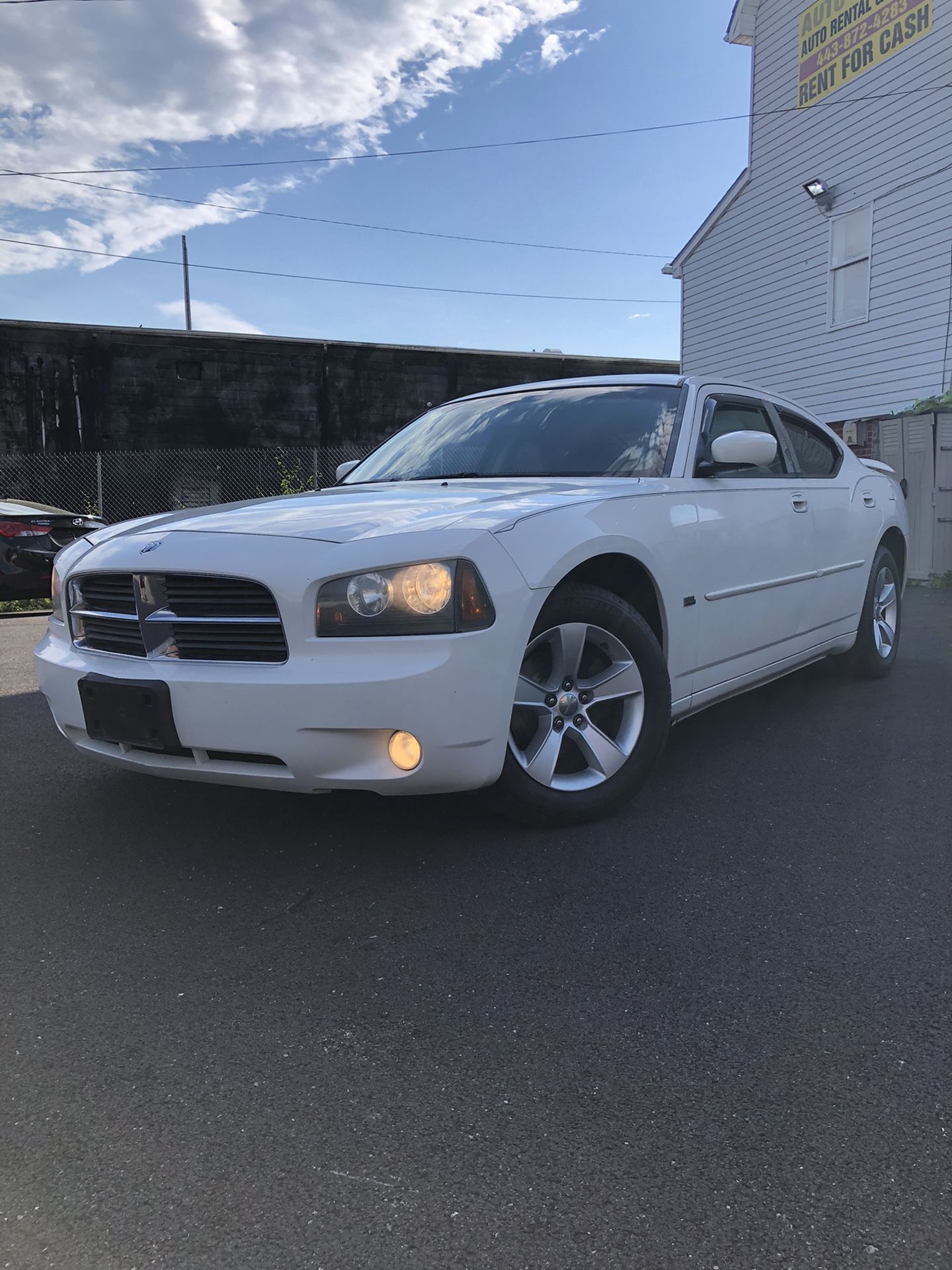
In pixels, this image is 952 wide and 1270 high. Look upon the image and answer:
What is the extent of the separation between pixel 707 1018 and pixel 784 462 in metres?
3.07

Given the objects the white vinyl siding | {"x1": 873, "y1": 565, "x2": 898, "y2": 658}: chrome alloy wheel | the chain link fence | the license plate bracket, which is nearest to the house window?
the white vinyl siding

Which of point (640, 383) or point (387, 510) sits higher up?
point (640, 383)

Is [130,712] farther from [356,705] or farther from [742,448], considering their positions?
[742,448]

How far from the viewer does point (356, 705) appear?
2.57m

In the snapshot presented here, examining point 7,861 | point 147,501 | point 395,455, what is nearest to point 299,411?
point 147,501

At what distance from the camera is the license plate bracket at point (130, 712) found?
2691 millimetres

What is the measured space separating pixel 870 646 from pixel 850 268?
10.4 m

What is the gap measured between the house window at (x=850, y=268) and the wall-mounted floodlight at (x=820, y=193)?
23 centimetres

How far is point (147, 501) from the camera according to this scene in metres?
16.2

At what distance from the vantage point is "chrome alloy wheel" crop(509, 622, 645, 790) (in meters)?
3.00

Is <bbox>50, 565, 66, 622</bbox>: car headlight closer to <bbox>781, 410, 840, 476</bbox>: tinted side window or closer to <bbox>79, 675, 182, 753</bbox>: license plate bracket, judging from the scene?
<bbox>79, 675, 182, 753</bbox>: license plate bracket

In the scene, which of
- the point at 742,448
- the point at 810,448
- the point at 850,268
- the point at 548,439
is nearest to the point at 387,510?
the point at 548,439

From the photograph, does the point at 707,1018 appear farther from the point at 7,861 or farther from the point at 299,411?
the point at 299,411

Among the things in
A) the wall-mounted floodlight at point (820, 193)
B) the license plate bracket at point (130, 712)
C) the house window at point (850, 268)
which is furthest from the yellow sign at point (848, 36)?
the license plate bracket at point (130, 712)
